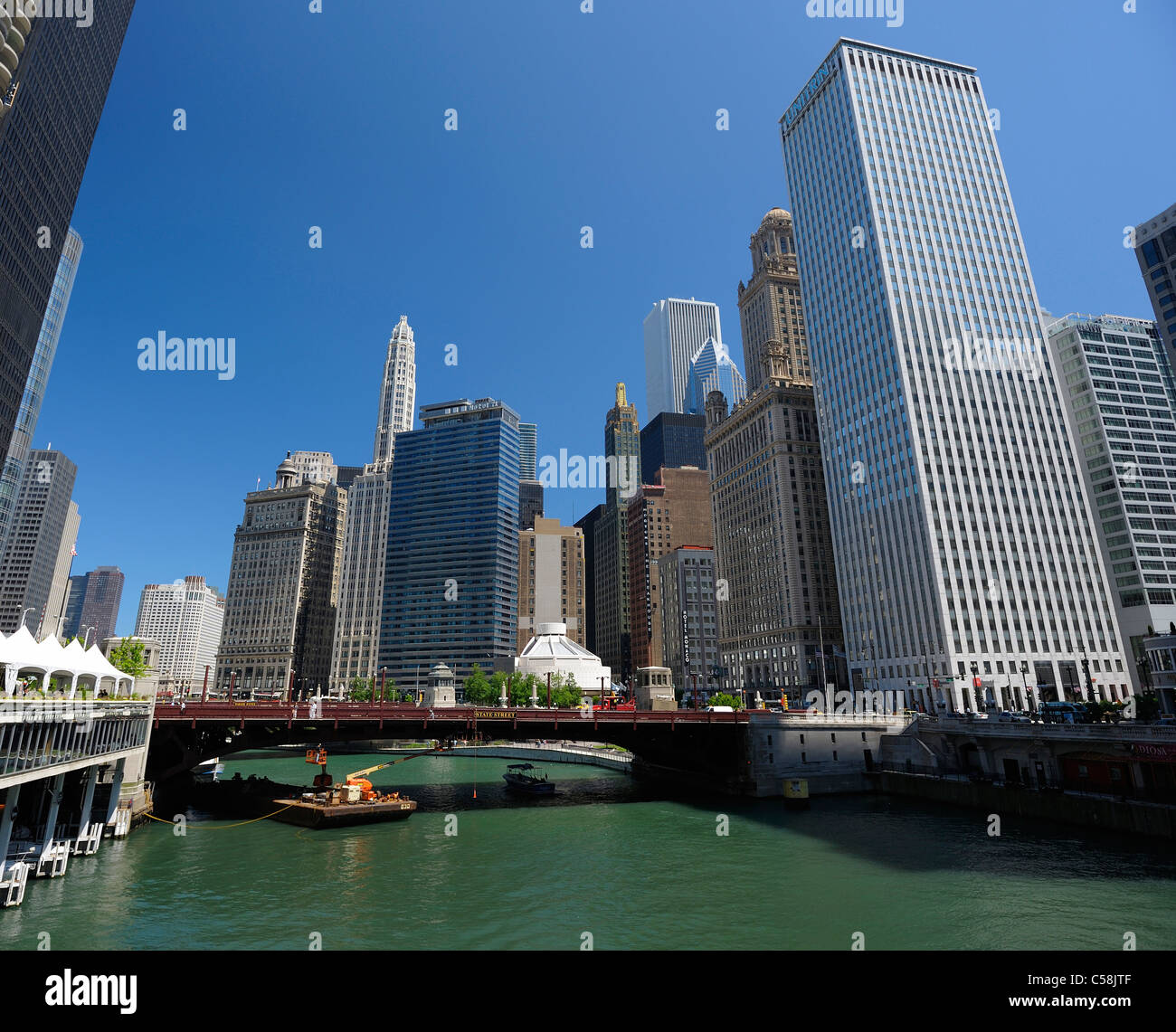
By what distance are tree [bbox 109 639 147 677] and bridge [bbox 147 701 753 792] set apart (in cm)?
974

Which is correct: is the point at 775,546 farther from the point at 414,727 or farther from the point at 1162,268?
the point at 414,727

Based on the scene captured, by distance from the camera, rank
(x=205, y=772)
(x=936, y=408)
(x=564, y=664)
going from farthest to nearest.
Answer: (x=564, y=664) < (x=936, y=408) < (x=205, y=772)

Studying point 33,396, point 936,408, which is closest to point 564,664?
point 936,408

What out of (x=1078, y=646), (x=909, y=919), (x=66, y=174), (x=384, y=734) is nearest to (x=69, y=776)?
(x=384, y=734)

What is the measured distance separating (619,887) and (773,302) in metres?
173

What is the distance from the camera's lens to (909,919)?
2975cm

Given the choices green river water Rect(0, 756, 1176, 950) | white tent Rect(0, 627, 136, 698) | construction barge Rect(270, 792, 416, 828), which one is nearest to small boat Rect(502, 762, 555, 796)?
green river water Rect(0, 756, 1176, 950)

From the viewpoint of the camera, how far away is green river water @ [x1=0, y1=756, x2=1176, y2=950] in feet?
92.7

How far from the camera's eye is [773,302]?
604 feet

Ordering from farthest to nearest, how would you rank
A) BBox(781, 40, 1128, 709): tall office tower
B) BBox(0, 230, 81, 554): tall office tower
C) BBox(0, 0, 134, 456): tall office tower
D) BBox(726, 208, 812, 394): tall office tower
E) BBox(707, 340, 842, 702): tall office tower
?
BBox(726, 208, 812, 394): tall office tower → BBox(0, 230, 81, 554): tall office tower → BBox(707, 340, 842, 702): tall office tower → BBox(781, 40, 1128, 709): tall office tower → BBox(0, 0, 134, 456): tall office tower

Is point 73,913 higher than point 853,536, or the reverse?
point 853,536

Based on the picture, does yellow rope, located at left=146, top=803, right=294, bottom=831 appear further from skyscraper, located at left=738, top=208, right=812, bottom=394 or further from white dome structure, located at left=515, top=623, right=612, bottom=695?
skyscraper, located at left=738, top=208, right=812, bottom=394

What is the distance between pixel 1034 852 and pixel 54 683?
2584 inches
